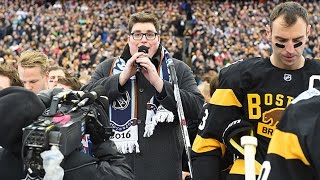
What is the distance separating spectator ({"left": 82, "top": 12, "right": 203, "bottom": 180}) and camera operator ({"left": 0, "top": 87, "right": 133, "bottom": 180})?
1.43 meters

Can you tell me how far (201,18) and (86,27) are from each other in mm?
5853

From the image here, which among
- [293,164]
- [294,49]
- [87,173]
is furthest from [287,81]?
[293,164]

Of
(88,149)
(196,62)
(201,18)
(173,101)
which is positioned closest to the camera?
(88,149)

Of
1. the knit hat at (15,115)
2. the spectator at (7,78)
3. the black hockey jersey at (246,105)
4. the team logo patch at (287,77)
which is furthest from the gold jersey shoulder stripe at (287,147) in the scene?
the spectator at (7,78)

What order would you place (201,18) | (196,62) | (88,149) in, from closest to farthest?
1. (88,149)
2. (196,62)
3. (201,18)

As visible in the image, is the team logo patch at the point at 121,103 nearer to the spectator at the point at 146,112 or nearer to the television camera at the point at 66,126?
the spectator at the point at 146,112

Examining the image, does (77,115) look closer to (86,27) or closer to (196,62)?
(196,62)

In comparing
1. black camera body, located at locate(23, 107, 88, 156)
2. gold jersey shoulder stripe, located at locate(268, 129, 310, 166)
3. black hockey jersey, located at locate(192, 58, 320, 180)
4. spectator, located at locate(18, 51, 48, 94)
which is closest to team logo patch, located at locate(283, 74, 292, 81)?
black hockey jersey, located at locate(192, 58, 320, 180)

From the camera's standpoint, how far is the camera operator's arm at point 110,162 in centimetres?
278

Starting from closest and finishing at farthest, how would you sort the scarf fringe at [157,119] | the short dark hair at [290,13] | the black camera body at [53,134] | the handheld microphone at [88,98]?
the black camera body at [53,134], the handheld microphone at [88,98], the short dark hair at [290,13], the scarf fringe at [157,119]

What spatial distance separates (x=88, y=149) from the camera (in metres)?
3.13

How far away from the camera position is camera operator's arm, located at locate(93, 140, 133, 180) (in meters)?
2.78

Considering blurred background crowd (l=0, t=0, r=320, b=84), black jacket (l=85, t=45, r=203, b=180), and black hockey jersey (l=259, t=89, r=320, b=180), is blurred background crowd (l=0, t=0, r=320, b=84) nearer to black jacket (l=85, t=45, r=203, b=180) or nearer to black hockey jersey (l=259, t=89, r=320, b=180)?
black jacket (l=85, t=45, r=203, b=180)

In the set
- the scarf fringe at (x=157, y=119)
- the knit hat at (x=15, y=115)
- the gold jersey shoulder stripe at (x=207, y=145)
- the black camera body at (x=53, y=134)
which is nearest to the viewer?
the black camera body at (x=53, y=134)
